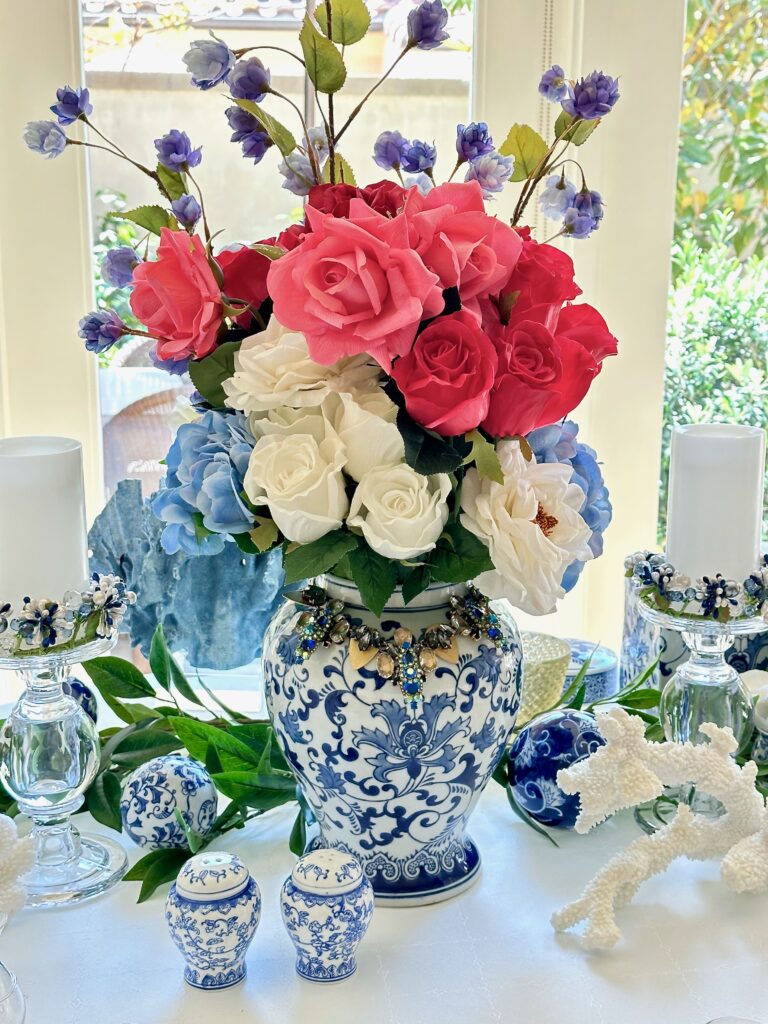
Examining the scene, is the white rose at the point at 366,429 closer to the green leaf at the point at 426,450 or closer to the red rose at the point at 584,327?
the green leaf at the point at 426,450

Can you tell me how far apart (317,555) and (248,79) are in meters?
0.33

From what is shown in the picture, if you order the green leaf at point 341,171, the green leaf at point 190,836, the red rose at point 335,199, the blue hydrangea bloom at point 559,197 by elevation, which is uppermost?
the green leaf at point 341,171

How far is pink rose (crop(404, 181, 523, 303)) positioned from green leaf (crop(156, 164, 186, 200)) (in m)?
0.19

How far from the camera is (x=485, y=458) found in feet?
2.33

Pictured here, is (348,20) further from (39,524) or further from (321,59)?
(39,524)

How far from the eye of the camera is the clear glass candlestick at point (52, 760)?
830mm

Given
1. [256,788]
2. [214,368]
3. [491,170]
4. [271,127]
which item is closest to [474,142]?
[491,170]

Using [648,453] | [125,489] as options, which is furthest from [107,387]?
[648,453]

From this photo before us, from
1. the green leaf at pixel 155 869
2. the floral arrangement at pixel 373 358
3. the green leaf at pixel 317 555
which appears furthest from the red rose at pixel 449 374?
the green leaf at pixel 155 869

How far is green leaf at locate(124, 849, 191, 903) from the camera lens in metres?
0.82

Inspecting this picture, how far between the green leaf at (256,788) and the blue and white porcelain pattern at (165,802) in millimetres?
12

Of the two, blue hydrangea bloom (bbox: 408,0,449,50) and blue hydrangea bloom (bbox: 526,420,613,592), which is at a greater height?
blue hydrangea bloom (bbox: 408,0,449,50)

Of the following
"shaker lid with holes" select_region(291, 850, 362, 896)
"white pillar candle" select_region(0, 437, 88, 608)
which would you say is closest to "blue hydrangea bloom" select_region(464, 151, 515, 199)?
"white pillar candle" select_region(0, 437, 88, 608)

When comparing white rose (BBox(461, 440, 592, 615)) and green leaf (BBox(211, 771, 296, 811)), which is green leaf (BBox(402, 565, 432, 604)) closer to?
white rose (BBox(461, 440, 592, 615))
